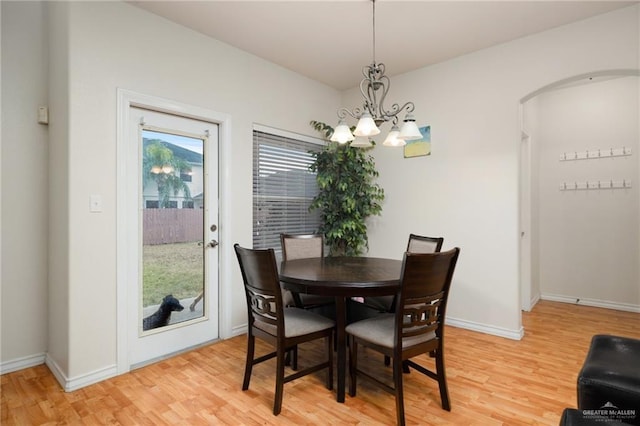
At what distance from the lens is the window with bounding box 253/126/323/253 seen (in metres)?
3.43

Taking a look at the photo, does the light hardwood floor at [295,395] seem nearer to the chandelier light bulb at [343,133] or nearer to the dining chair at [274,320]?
the dining chair at [274,320]

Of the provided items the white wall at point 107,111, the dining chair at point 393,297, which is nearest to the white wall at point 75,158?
the white wall at point 107,111

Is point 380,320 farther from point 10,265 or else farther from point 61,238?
point 10,265

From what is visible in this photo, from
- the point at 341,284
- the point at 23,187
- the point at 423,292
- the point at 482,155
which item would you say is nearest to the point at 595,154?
the point at 482,155

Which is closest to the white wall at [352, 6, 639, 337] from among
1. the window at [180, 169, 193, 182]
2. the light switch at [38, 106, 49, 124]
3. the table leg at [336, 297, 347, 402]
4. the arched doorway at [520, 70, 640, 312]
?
the arched doorway at [520, 70, 640, 312]

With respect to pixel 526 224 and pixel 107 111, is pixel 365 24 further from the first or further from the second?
pixel 526 224

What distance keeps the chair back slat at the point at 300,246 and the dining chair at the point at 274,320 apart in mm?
775

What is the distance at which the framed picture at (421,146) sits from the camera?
3.60m

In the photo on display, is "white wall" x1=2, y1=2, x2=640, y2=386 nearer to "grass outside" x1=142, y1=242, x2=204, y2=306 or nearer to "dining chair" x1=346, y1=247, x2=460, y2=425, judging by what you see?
"grass outside" x1=142, y1=242, x2=204, y2=306

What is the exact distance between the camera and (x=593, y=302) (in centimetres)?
407

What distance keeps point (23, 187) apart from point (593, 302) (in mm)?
→ 5929

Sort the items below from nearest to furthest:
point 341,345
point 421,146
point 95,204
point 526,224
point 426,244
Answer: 1. point 341,345
2. point 95,204
3. point 426,244
4. point 421,146
5. point 526,224

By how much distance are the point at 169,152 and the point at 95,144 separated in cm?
55

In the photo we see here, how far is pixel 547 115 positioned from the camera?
4367 mm
